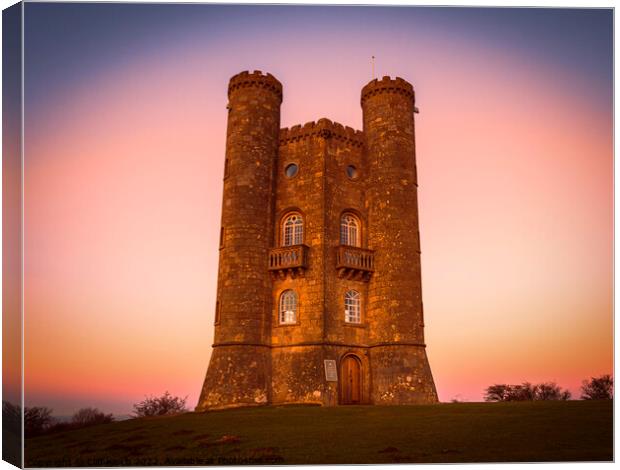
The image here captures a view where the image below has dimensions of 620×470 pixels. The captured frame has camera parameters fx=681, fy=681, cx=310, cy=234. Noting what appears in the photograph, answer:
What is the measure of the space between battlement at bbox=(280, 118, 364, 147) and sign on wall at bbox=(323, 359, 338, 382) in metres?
12.7

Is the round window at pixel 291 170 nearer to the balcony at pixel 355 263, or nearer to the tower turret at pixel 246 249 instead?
the tower turret at pixel 246 249

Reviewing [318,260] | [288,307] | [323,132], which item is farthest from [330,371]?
[323,132]

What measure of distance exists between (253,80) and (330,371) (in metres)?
17.3

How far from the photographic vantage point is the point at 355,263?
3684cm

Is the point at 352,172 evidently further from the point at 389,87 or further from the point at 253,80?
the point at 253,80

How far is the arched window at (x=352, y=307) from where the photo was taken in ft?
121

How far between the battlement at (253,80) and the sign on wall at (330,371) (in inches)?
645

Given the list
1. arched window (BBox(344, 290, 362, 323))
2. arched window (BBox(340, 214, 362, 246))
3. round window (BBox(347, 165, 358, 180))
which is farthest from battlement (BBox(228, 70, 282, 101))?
arched window (BBox(344, 290, 362, 323))

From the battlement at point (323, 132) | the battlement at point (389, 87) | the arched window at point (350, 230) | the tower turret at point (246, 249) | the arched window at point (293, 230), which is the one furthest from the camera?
the battlement at point (389, 87)

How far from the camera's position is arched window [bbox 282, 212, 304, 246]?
38.1 m

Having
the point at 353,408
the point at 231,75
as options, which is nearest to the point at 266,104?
the point at 231,75

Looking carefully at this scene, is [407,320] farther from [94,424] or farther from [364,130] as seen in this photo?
[94,424]

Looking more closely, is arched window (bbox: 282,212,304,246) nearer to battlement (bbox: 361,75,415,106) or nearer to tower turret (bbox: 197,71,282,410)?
tower turret (bbox: 197,71,282,410)

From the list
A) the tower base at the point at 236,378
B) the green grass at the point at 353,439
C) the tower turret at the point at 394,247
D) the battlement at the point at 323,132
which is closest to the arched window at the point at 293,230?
the tower turret at the point at 394,247
